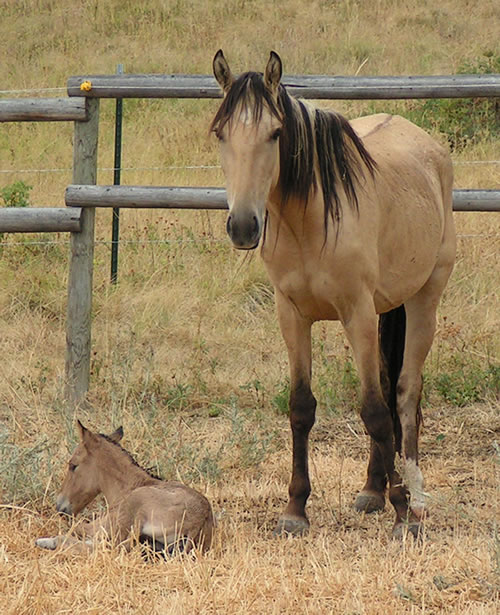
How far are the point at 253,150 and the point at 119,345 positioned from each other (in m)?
3.33

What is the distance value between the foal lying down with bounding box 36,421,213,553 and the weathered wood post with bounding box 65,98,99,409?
1915 millimetres

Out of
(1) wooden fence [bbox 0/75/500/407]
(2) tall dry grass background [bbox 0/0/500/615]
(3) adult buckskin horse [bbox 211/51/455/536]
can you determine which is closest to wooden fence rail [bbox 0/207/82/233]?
(1) wooden fence [bbox 0/75/500/407]

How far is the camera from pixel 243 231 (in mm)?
4047

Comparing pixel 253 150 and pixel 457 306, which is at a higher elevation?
pixel 253 150

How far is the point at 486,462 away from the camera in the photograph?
5805 millimetres

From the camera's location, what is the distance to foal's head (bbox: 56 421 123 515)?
4.59 metres

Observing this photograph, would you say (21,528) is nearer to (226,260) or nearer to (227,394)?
(227,394)

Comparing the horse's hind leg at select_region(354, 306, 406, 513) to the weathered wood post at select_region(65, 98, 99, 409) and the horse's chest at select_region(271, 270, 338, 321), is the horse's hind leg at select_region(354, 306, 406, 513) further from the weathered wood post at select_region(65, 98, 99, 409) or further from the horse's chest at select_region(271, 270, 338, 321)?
the weathered wood post at select_region(65, 98, 99, 409)

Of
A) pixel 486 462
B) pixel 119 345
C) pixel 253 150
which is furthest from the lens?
pixel 119 345

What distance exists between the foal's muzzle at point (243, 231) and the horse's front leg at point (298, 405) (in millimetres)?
818

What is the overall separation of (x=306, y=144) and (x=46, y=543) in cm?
204

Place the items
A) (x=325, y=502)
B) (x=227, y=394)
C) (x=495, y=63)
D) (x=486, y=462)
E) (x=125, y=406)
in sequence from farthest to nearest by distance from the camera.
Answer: (x=495, y=63) → (x=227, y=394) → (x=125, y=406) → (x=486, y=462) → (x=325, y=502)

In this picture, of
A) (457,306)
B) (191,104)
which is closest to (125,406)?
(457,306)

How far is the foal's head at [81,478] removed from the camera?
4590 mm
